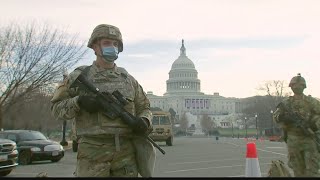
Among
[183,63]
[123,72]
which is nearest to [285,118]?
[123,72]

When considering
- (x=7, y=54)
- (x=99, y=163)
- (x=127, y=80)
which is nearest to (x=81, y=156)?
(x=99, y=163)

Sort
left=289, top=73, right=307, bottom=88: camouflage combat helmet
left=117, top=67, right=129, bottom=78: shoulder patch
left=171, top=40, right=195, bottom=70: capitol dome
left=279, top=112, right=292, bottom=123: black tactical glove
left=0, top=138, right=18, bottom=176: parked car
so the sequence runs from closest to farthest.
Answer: left=117, top=67, right=129, bottom=78: shoulder patch → left=279, top=112, right=292, bottom=123: black tactical glove → left=289, top=73, right=307, bottom=88: camouflage combat helmet → left=0, top=138, right=18, bottom=176: parked car → left=171, top=40, right=195, bottom=70: capitol dome

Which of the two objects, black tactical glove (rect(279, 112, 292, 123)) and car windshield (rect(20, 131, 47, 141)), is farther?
car windshield (rect(20, 131, 47, 141))

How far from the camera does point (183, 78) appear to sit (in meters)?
153

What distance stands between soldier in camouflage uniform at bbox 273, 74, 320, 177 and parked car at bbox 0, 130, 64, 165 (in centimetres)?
1201

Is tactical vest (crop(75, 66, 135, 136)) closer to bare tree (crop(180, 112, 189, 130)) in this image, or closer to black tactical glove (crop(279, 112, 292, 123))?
black tactical glove (crop(279, 112, 292, 123))

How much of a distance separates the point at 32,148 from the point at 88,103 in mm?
14562

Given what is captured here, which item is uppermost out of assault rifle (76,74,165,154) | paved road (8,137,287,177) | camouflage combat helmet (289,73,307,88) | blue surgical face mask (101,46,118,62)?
camouflage combat helmet (289,73,307,88)

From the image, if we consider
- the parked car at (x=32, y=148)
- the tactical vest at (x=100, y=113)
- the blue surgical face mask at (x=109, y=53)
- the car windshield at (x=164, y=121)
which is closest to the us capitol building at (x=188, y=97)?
the car windshield at (x=164, y=121)

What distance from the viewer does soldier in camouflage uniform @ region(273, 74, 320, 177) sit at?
7.36m

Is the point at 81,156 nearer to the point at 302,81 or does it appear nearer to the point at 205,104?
the point at 302,81

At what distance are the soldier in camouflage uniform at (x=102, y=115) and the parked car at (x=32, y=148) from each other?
1413cm

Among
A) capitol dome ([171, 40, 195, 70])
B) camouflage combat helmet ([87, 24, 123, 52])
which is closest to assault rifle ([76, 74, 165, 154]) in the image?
camouflage combat helmet ([87, 24, 123, 52])

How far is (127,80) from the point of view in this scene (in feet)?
14.4
